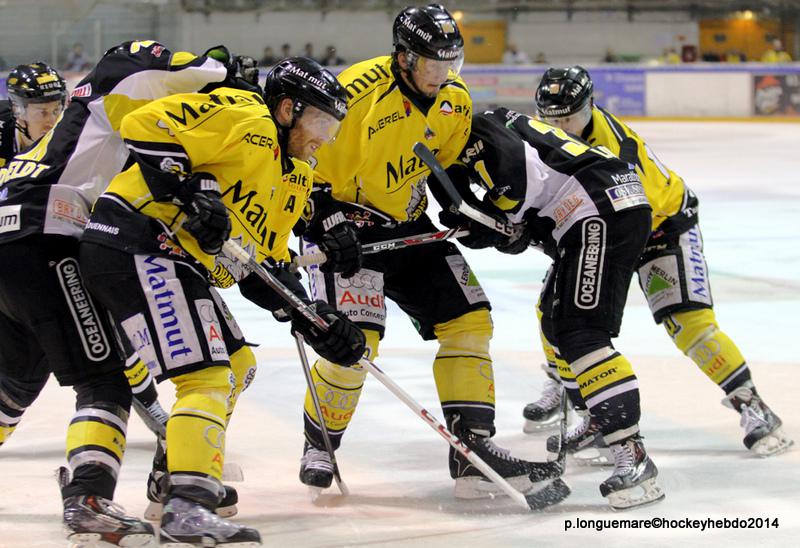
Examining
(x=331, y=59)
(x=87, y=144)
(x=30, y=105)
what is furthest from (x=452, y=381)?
(x=331, y=59)

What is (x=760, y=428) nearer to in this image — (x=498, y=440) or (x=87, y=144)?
(x=498, y=440)

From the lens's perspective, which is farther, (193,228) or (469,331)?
(469,331)

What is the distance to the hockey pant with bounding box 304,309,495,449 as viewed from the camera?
11.9ft

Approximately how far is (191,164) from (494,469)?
1.36m

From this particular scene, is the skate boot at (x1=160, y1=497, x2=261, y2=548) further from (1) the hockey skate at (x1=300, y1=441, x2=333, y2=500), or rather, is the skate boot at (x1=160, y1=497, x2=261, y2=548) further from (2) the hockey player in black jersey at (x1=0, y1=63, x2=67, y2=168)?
(2) the hockey player in black jersey at (x1=0, y1=63, x2=67, y2=168)

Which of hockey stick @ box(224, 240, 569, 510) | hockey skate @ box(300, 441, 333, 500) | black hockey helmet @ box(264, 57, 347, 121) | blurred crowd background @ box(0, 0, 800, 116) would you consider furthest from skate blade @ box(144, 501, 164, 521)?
blurred crowd background @ box(0, 0, 800, 116)

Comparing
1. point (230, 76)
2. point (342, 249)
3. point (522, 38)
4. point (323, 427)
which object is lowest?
point (522, 38)

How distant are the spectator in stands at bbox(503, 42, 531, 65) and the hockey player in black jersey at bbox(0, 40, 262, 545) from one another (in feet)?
60.8

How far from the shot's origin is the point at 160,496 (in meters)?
3.32

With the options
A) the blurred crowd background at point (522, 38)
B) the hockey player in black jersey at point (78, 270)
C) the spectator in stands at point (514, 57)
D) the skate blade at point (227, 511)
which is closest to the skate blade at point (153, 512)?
the skate blade at point (227, 511)

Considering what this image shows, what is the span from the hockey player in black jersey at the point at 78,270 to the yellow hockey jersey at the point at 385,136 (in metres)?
0.41

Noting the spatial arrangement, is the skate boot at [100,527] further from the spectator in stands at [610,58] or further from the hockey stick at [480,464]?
the spectator in stands at [610,58]

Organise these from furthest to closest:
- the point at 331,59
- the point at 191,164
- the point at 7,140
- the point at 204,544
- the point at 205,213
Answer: the point at 331,59 < the point at 7,140 < the point at 191,164 < the point at 205,213 < the point at 204,544

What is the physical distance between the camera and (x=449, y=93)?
3.70m
